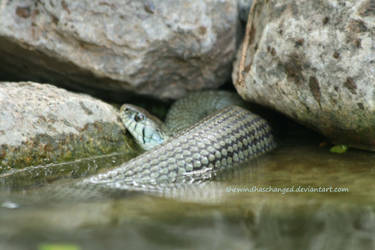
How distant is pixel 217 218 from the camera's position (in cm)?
229

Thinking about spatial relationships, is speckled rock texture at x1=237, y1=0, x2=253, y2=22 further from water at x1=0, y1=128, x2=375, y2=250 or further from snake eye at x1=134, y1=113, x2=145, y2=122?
water at x1=0, y1=128, x2=375, y2=250

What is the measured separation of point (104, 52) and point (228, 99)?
168 centimetres

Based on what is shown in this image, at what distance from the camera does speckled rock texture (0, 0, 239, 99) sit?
15.0 ft

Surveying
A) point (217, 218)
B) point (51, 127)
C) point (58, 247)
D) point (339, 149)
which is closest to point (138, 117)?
point (51, 127)

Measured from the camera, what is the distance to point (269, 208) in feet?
8.23

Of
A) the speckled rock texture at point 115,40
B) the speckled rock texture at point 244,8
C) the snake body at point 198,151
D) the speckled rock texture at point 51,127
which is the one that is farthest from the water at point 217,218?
the speckled rock texture at point 244,8

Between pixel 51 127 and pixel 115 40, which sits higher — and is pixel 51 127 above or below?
below

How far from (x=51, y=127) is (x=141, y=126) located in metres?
1.08

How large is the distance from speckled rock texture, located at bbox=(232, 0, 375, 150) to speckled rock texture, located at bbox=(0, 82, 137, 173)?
1616 mm

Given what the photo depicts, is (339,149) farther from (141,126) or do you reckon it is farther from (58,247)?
(58,247)

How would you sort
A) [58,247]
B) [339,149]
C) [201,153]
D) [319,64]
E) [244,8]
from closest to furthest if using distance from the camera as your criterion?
[58,247] < [319,64] < [201,153] < [339,149] < [244,8]

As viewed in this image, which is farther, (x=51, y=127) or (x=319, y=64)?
(x=51, y=127)

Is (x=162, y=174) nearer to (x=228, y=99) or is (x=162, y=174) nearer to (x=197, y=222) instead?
(x=197, y=222)

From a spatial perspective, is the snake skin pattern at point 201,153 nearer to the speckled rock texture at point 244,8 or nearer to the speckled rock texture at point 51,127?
the speckled rock texture at point 51,127
